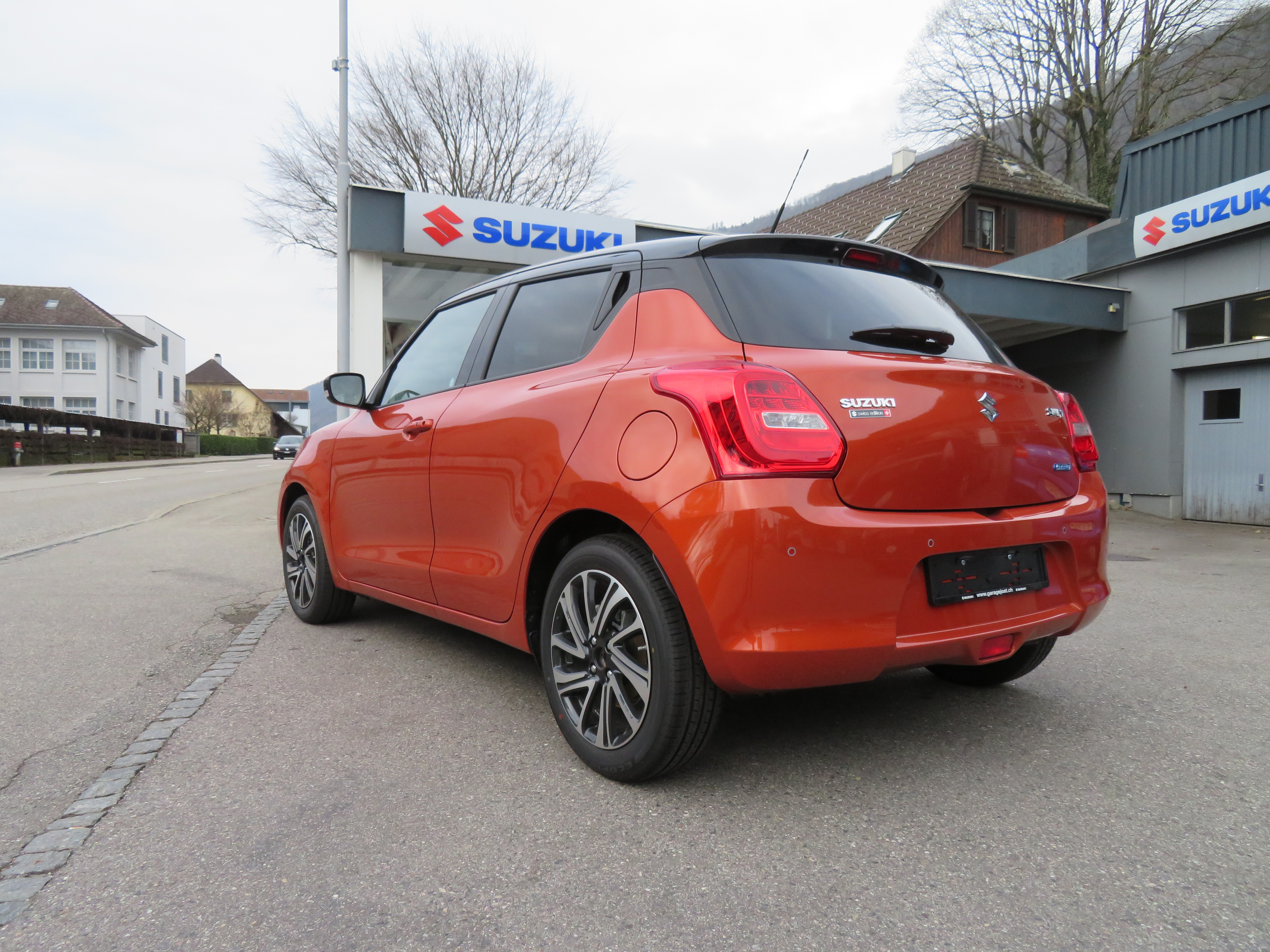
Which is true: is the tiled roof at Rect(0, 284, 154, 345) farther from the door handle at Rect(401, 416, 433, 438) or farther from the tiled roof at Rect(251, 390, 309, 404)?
the tiled roof at Rect(251, 390, 309, 404)

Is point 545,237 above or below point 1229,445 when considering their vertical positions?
above

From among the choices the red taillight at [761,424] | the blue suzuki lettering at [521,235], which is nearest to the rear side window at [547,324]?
the red taillight at [761,424]

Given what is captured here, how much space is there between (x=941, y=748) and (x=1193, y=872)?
2.84 feet

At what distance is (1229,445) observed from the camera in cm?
1257

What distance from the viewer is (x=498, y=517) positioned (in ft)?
10.1

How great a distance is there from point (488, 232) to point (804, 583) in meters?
10.8

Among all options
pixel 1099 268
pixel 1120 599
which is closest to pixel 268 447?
pixel 1099 268

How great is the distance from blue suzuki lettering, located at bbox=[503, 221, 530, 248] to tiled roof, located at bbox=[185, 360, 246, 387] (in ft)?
293

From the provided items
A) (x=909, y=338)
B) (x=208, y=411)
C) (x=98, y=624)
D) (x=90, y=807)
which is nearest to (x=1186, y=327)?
(x=909, y=338)

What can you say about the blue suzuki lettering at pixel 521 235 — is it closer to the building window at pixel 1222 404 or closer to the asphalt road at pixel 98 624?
the asphalt road at pixel 98 624

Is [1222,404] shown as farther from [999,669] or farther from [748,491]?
[748,491]

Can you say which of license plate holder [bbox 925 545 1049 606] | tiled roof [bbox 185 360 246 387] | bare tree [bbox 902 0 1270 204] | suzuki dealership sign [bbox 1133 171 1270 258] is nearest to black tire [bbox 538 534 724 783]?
license plate holder [bbox 925 545 1049 606]

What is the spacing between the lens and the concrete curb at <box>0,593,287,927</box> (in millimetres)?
1998

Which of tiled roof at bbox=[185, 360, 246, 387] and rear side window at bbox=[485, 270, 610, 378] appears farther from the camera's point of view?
tiled roof at bbox=[185, 360, 246, 387]
